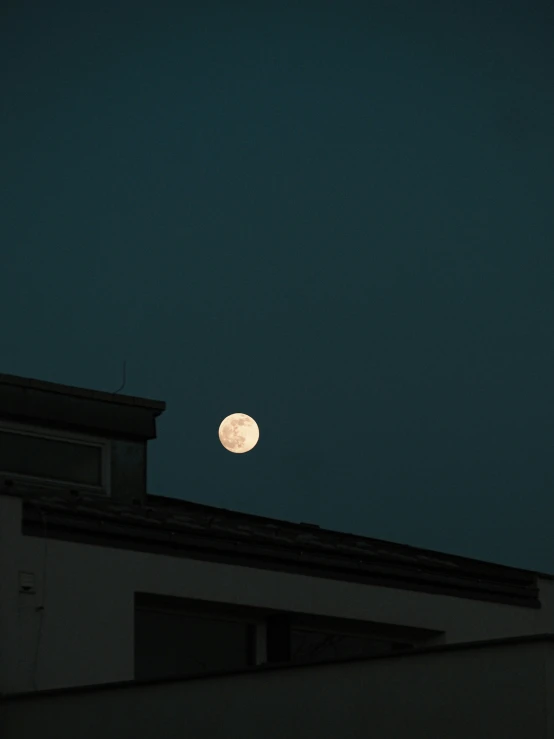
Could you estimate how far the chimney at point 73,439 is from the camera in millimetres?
22734

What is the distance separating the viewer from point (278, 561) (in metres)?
21.7

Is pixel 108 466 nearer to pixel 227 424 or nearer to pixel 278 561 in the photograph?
pixel 278 561

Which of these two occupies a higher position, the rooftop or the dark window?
the rooftop

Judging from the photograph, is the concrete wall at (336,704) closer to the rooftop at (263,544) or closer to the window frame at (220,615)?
the window frame at (220,615)

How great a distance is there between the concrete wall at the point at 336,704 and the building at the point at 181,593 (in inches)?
1.2

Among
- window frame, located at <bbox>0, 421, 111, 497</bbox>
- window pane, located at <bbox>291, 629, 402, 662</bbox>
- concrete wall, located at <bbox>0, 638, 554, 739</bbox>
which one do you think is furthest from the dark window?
window frame, located at <bbox>0, 421, 111, 497</bbox>

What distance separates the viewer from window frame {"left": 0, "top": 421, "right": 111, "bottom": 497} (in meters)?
22.5

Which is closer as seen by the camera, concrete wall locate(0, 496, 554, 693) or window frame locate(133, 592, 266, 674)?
concrete wall locate(0, 496, 554, 693)

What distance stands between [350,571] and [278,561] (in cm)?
141

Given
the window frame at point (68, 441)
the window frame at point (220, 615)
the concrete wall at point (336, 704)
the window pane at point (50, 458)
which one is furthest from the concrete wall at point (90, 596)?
the window pane at point (50, 458)

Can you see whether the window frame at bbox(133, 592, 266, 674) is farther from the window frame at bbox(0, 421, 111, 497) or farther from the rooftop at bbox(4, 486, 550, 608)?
the window frame at bbox(0, 421, 111, 497)

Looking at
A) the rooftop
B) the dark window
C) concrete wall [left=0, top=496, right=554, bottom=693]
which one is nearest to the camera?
concrete wall [left=0, top=496, right=554, bottom=693]

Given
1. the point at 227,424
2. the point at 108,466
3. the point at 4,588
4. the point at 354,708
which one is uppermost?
the point at 227,424

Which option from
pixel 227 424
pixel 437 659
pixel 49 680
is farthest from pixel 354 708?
pixel 227 424
